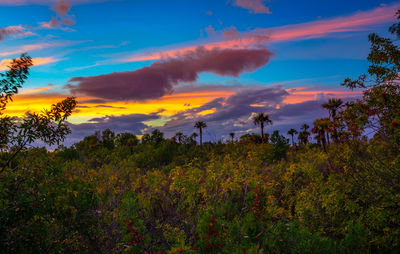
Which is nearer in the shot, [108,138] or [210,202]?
[210,202]

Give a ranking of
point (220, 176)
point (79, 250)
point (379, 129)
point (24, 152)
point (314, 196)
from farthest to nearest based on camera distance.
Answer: point (220, 176) < point (314, 196) < point (379, 129) < point (79, 250) < point (24, 152)

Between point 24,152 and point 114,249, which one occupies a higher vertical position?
point 24,152

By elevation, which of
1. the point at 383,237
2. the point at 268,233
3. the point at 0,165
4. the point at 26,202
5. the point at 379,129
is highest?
the point at 379,129

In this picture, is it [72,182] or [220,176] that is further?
[220,176]

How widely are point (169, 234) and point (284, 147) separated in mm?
30762

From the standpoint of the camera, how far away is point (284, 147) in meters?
36.8

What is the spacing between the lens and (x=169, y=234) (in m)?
7.94

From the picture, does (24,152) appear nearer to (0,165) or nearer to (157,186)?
(0,165)

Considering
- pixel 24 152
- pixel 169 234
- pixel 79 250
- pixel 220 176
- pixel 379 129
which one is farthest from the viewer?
pixel 220 176

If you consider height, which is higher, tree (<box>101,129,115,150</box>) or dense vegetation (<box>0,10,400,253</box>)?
tree (<box>101,129,115,150</box>)

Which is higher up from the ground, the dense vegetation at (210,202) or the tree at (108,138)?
the tree at (108,138)

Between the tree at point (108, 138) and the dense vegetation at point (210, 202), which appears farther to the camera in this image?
the tree at point (108, 138)

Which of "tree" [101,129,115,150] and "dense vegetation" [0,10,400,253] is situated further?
"tree" [101,129,115,150]

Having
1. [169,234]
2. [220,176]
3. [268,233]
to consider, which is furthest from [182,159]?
[268,233]
